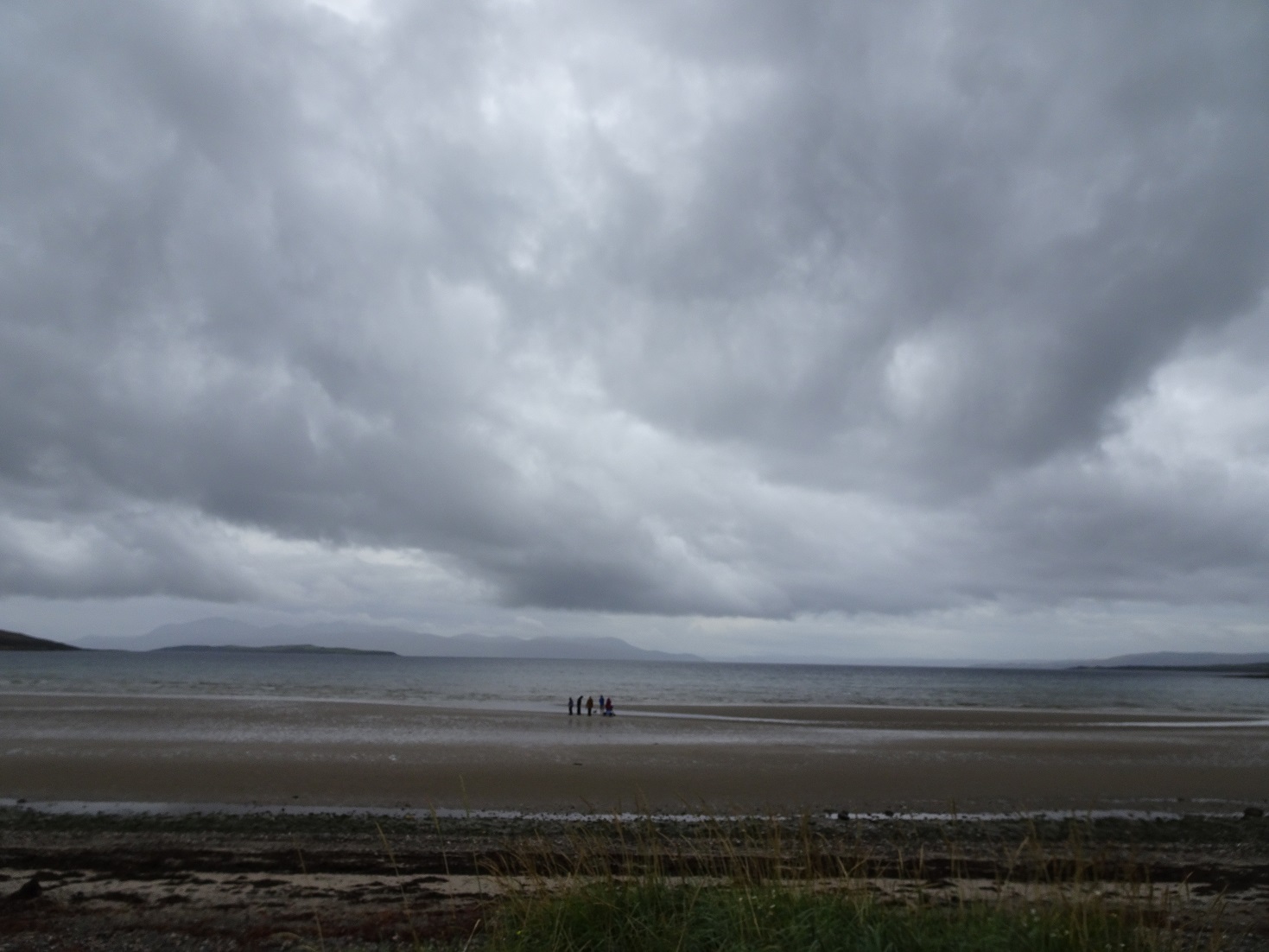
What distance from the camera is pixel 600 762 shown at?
24.2 metres

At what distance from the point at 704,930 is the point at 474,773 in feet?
57.5

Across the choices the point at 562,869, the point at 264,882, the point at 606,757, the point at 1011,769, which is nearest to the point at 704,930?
the point at 562,869

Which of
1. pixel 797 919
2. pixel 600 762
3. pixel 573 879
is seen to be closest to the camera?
pixel 797 919

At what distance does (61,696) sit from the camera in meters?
48.5

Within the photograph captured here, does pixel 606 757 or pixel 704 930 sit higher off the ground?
pixel 704 930

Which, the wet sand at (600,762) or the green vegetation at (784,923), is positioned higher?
the green vegetation at (784,923)

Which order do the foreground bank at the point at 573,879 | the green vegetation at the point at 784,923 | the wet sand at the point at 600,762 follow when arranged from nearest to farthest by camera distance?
the green vegetation at the point at 784,923 → the foreground bank at the point at 573,879 → the wet sand at the point at 600,762

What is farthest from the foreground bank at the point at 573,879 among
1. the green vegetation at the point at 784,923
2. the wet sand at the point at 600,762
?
the wet sand at the point at 600,762

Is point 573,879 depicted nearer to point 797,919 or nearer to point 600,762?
point 797,919

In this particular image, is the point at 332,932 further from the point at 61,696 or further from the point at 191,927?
the point at 61,696

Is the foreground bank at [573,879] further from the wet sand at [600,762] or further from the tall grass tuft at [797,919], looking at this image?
the wet sand at [600,762]

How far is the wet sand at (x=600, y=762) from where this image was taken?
1861 centimetres

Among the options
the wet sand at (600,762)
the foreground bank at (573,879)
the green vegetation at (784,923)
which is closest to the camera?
the green vegetation at (784,923)

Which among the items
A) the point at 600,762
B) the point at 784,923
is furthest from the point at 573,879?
the point at 600,762
